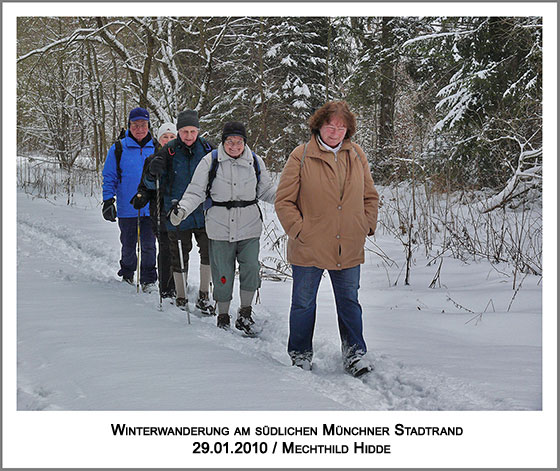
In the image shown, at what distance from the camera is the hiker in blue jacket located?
5.91m

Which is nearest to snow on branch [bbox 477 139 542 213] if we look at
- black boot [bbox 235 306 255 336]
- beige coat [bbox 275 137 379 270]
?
black boot [bbox 235 306 255 336]

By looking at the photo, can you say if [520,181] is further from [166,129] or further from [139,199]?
[139,199]

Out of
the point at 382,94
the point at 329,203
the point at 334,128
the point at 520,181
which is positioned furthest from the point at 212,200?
the point at 382,94

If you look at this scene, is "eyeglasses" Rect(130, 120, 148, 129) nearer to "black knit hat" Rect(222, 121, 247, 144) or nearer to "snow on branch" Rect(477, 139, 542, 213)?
"black knit hat" Rect(222, 121, 247, 144)

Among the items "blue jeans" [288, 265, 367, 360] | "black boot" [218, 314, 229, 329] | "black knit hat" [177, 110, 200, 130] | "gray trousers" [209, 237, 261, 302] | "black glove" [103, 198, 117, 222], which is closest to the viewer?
"blue jeans" [288, 265, 367, 360]

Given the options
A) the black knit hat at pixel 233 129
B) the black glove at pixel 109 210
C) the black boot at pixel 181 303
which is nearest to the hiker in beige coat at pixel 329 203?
the black knit hat at pixel 233 129

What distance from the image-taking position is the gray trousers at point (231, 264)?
15.0ft

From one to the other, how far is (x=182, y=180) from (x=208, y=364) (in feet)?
7.38

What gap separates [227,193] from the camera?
444 centimetres

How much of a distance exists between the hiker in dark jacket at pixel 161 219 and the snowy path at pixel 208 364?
29 centimetres

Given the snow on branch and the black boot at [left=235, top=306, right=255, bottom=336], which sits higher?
the snow on branch

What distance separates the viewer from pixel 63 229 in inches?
395

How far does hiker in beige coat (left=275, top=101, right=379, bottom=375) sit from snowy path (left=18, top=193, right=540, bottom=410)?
0.38 meters
